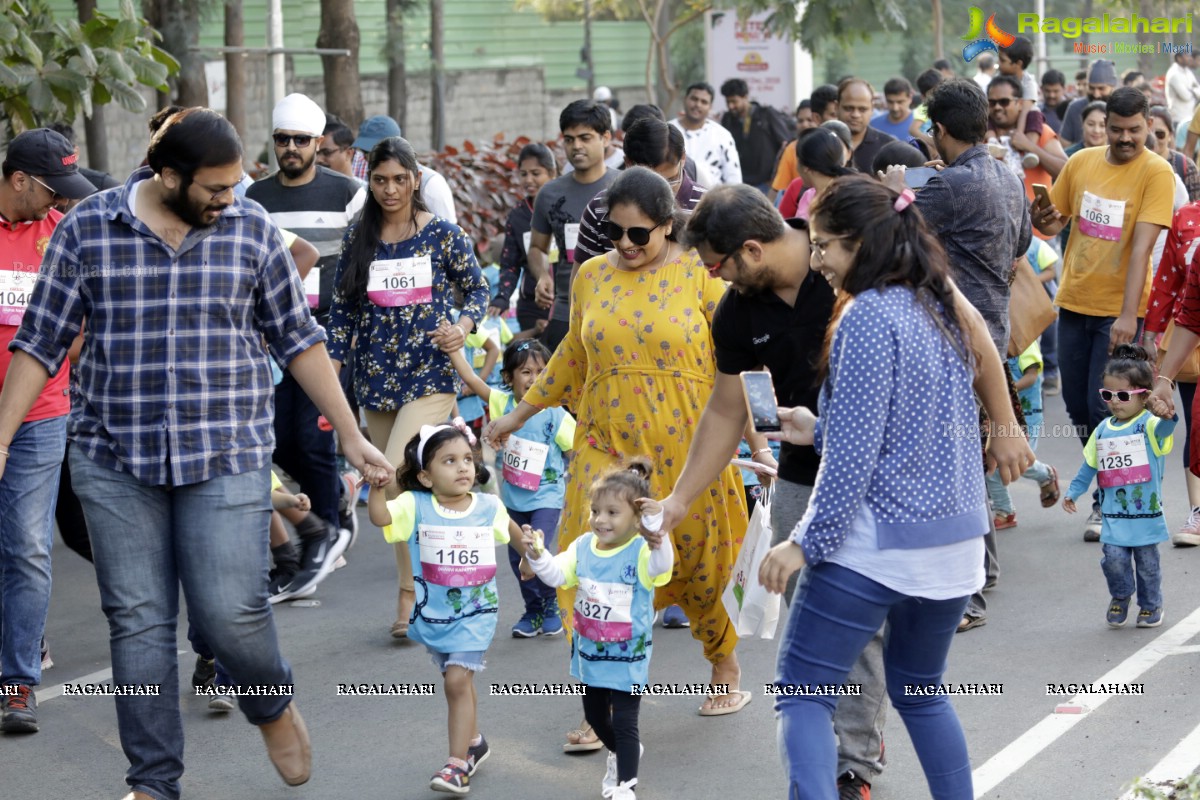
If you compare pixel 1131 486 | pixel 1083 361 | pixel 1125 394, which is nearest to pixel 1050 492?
pixel 1131 486

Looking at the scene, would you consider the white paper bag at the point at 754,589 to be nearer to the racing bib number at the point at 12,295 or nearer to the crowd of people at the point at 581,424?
the crowd of people at the point at 581,424

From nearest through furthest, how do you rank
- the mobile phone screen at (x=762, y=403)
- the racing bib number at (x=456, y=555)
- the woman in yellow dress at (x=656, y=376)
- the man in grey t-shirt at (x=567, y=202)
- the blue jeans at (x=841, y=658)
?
1. the blue jeans at (x=841, y=658)
2. the mobile phone screen at (x=762, y=403)
3. the racing bib number at (x=456, y=555)
4. the woman in yellow dress at (x=656, y=376)
5. the man in grey t-shirt at (x=567, y=202)

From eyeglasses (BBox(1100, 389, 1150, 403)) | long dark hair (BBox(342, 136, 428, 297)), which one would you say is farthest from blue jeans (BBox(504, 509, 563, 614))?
eyeglasses (BBox(1100, 389, 1150, 403))

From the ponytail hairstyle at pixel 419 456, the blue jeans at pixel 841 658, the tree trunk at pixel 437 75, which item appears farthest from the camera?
the tree trunk at pixel 437 75

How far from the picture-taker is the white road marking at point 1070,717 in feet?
17.4

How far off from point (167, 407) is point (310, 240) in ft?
11.0

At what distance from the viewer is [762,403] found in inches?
176

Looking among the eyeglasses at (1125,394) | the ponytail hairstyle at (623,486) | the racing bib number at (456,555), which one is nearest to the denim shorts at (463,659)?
the racing bib number at (456,555)

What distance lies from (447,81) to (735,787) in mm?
26981

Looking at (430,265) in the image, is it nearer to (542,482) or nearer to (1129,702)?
(542,482)

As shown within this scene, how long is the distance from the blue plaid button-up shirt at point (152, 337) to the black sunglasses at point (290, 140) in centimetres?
308

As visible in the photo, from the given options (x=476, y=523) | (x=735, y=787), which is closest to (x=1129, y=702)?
(x=735, y=787)

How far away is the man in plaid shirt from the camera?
461cm

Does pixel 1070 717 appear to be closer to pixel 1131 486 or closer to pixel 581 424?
pixel 1131 486
